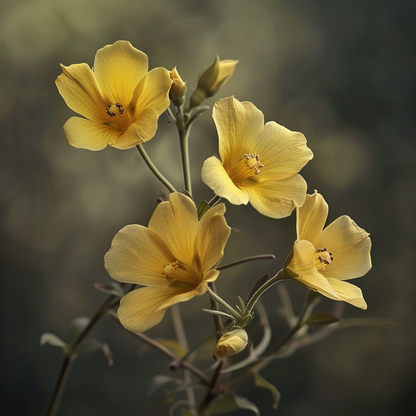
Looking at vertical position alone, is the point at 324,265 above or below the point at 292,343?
above

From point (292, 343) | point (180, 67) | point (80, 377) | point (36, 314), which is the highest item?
point (180, 67)

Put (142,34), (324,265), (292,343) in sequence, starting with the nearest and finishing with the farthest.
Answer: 1. (324,265)
2. (292,343)
3. (142,34)

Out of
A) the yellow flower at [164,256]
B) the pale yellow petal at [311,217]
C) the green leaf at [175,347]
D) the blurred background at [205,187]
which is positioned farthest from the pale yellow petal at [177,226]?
the blurred background at [205,187]

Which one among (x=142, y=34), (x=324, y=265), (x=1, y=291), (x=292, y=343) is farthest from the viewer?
(x=142, y=34)

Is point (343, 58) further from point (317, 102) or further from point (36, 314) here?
point (36, 314)

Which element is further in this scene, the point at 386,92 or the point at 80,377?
the point at 386,92

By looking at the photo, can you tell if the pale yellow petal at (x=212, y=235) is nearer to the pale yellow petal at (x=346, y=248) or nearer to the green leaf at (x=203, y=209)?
the green leaf at (x=203, y=209)

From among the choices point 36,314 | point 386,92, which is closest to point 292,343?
point 36,314
